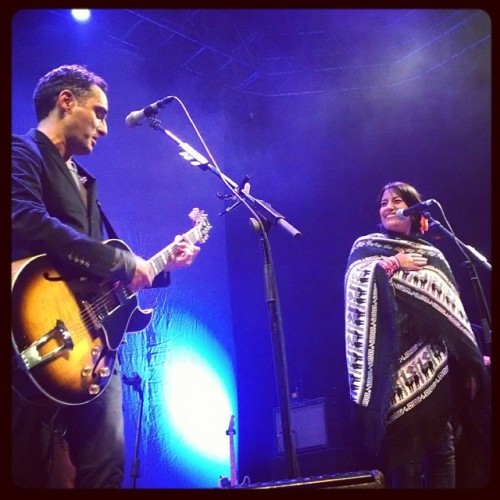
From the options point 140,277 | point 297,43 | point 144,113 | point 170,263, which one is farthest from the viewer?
point 297,43

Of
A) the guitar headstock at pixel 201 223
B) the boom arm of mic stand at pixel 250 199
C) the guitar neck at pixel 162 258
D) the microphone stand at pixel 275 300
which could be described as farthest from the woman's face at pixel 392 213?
the guitar neck at pixel 162 258

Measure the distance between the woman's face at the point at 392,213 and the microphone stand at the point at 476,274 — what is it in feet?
0.47

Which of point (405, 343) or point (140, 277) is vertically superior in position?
point (140, 277)

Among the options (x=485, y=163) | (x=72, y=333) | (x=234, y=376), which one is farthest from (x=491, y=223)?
(x=72, y=333)

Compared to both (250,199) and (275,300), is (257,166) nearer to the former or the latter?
(250,199)

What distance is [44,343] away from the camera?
2.18 metres

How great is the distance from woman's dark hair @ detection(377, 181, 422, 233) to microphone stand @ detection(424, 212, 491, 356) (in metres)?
0.11

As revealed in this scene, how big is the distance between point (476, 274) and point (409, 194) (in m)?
0.55

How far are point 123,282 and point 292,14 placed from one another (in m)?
1.61

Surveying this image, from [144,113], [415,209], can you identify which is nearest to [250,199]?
[144,113]

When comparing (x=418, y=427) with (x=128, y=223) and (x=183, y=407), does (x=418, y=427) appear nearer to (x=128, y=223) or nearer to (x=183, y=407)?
(x=183, y=407)

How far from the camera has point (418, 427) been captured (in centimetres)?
279

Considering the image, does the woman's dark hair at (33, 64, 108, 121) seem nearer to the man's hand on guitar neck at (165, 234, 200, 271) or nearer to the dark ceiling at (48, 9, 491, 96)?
the dark ceiling at (48, 9, 491, 96)

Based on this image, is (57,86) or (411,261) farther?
(411,261)
